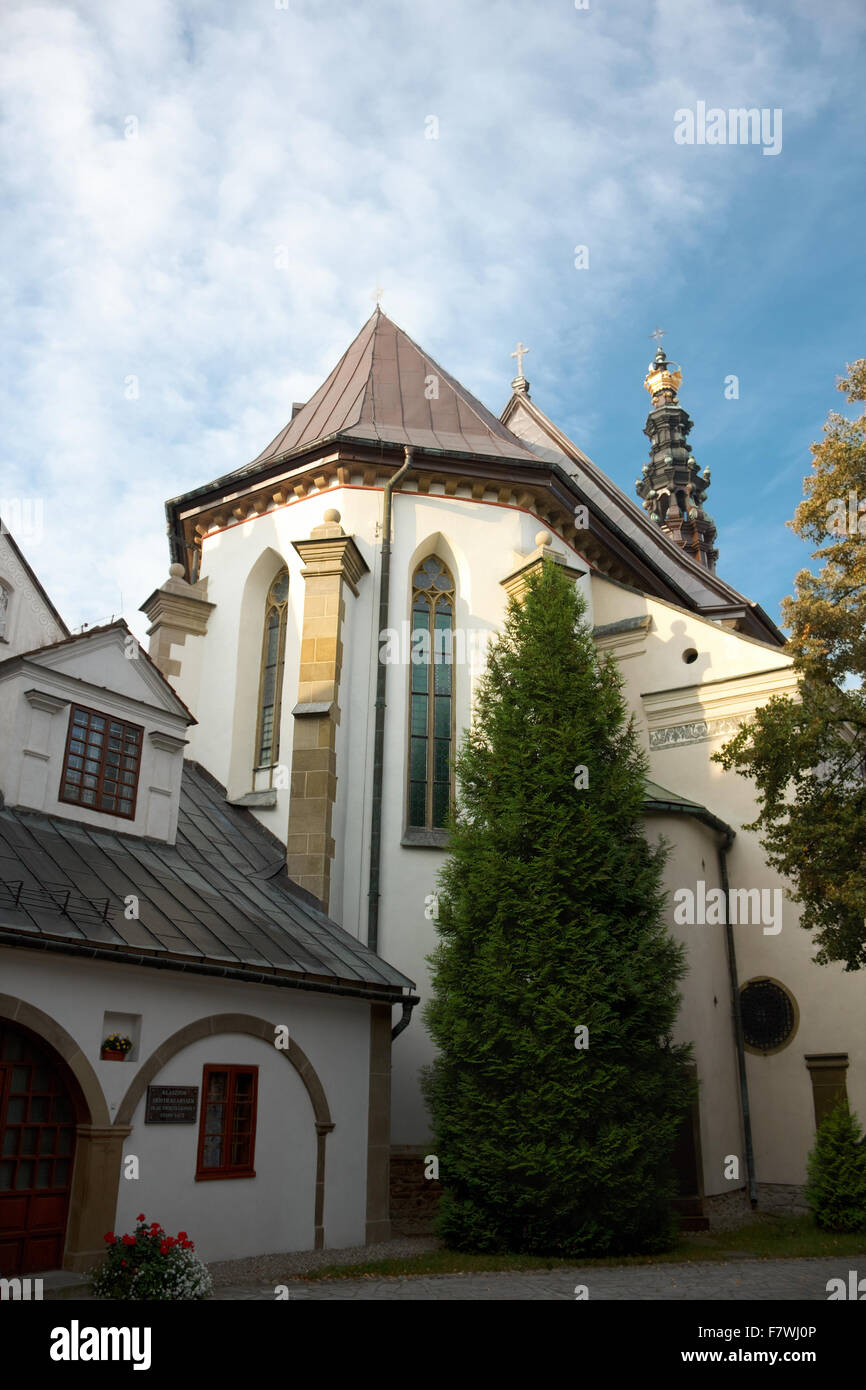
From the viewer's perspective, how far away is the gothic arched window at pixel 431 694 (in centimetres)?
1692

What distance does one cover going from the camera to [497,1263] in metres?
10.9

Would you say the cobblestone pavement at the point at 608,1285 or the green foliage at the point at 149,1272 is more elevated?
the green foliage at the point at 149,1272

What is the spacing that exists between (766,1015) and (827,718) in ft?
25.6

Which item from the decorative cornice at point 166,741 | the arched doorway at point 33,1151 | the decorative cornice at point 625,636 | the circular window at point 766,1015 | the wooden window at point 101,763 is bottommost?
the arched doorway at point 33,1151

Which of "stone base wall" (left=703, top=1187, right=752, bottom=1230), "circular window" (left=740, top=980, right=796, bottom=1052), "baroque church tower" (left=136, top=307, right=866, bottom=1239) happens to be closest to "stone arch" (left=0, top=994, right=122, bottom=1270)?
"baroque church tower" (left=136, top=307, right=866, bottom=1239)

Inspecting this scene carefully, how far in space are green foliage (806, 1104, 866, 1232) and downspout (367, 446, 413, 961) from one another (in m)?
6.53

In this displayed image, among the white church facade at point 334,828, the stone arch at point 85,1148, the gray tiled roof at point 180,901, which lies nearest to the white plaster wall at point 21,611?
the white church facade at point 334,828

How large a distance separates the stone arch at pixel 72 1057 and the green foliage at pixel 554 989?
4208mm

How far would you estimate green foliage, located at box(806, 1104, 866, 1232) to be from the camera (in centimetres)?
1320

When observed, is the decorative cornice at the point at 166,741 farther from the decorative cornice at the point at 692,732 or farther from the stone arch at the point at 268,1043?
the decorative cornice at the point at 692,732

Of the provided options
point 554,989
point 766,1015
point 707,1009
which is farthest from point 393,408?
point 766,1015
